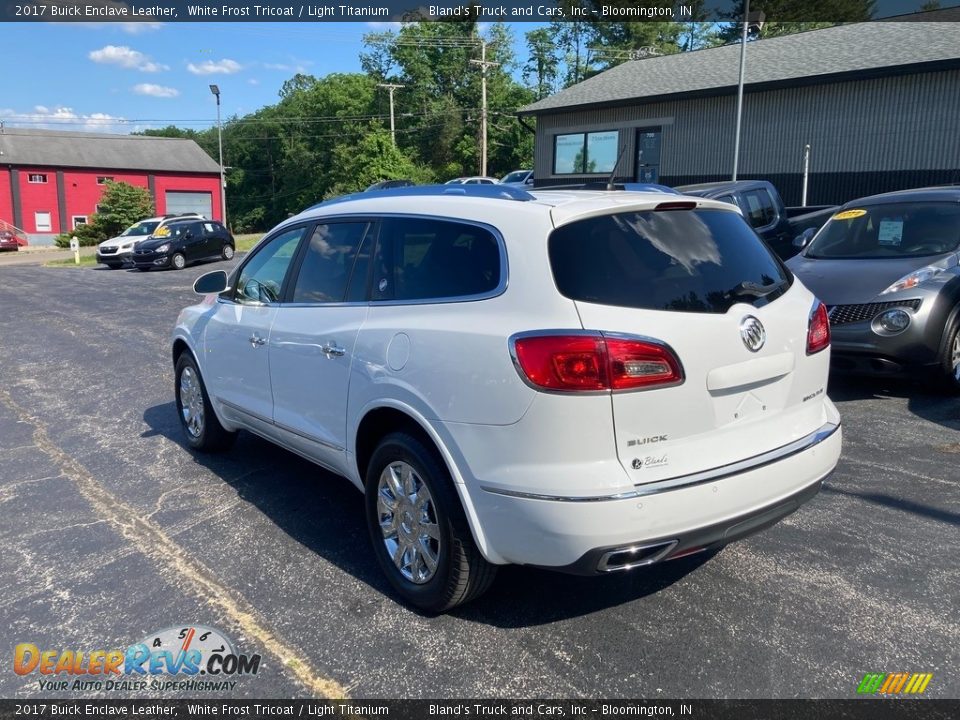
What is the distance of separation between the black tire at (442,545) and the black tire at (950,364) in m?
5.10

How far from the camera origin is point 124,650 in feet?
10.7

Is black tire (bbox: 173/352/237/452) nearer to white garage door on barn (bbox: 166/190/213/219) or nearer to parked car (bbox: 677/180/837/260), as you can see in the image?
parked car (bbox: 677/180/837/260)

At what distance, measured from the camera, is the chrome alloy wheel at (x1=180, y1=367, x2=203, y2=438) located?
5723 mm

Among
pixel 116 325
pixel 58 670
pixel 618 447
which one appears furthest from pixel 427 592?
pixel 116 325

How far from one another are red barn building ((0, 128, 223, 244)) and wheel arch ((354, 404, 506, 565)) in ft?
183

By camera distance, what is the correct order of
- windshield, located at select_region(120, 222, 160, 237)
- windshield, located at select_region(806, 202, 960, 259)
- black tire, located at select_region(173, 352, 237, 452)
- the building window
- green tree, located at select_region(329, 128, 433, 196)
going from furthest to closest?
green tree, located at select_region(329, 128, 433, 196) → the building window → windshield, located at select_region(120, 222, 160, 237) → windshield, located at select_region(806, 202, 960, 259) → black tire, located at select_region(173, 352, 237, 452)

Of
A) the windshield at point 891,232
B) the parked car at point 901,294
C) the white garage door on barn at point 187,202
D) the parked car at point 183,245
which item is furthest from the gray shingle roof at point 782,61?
the white garage door on barn at point 187,202

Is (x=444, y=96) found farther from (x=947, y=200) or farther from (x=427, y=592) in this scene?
(x=427, y=592)

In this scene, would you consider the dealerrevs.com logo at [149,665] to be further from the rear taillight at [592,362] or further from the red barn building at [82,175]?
the red barn building at [82,175]

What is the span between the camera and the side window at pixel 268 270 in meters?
4.68

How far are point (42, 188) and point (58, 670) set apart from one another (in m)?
61.6

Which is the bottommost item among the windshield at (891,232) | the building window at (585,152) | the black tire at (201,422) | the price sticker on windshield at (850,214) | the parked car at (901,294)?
the black tire at (201,422)

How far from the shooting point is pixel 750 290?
3322mm

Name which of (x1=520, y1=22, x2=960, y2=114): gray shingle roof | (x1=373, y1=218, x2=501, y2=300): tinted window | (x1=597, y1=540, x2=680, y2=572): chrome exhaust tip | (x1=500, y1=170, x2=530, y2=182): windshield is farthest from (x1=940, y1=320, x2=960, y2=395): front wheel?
(x1=500, y1=170, x2=530, y2=182): windshield
